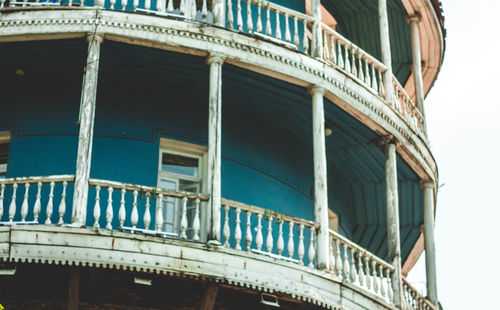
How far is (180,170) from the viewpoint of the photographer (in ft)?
56.6

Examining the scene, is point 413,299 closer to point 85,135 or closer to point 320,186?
point 320,186

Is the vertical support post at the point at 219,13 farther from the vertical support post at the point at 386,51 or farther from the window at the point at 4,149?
the window at the point at 4,149

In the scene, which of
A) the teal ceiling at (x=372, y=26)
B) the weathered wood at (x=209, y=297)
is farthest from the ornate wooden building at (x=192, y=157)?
the teal ceiling at (x=372, y=26)

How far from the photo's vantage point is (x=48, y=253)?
1393 cm

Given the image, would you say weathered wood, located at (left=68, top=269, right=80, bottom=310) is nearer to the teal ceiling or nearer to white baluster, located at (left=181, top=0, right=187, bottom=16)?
white baluster, located at (left=181, top=0, right=187, bottom=16)

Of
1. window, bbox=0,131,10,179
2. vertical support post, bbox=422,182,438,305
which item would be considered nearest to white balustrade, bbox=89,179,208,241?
window, bbox=0,131,10,179

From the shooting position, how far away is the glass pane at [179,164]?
56.5 feet

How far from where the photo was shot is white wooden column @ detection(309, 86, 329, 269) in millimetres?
15500

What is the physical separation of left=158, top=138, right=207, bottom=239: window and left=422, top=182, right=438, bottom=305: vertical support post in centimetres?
428

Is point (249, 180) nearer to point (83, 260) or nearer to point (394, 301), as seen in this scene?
point (394, 301)

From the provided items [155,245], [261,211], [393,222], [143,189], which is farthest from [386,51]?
[155,245]

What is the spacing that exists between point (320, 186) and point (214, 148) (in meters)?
1.80

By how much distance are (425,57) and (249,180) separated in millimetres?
5756

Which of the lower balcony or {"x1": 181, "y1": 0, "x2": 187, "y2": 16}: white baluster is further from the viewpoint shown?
{"x1": 181, "y1": 0, "x2": 187, "y2": 16}: white baluster
